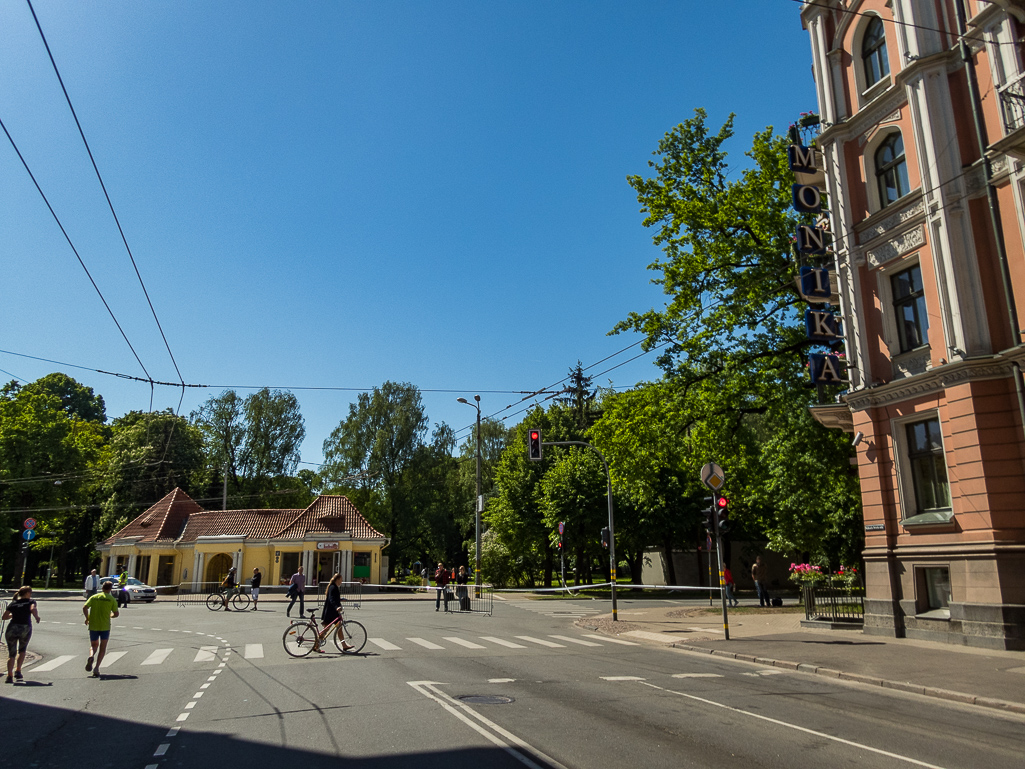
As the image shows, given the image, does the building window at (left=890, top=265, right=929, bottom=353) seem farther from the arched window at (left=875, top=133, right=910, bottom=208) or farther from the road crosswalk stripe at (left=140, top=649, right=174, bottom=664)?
the road crosswalk stripe at (left=140, top=649, right=174, bottom=664)

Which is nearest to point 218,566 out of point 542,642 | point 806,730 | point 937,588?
point 542,642

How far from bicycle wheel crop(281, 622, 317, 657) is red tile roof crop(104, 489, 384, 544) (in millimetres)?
32515

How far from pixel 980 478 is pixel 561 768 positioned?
12419 millimetres

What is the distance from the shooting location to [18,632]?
1255cm

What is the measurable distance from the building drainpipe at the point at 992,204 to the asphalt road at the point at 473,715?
7606 mm

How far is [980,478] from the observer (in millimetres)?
14500

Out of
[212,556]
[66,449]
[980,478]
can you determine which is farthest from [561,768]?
[66,449]

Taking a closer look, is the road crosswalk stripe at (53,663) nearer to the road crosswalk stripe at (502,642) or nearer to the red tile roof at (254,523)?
the road crosswalk stripe at (502,642)

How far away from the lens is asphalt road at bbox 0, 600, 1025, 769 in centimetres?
676

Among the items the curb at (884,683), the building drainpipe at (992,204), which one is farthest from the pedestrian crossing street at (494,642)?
the building drainpipe at (992,204)

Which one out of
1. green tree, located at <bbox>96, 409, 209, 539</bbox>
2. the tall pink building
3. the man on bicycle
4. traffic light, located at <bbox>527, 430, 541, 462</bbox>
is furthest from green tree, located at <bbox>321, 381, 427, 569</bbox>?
the tall pink building

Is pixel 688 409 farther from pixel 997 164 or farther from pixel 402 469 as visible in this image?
pixel 402 469

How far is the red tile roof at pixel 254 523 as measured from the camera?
47.9 meters

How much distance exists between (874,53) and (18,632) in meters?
23.0
